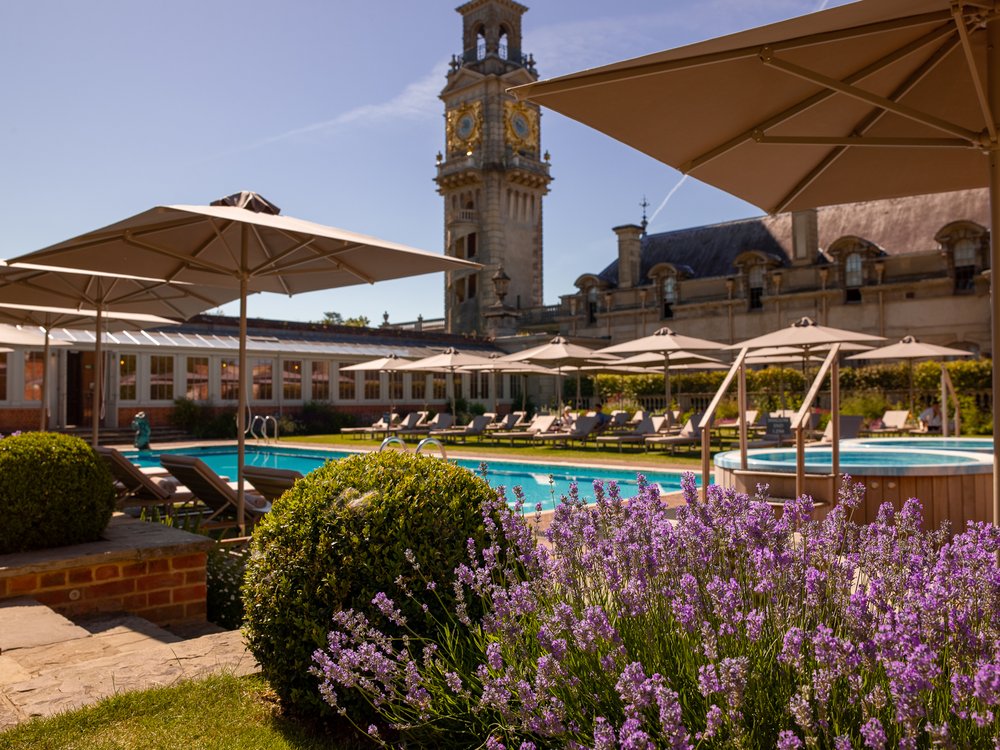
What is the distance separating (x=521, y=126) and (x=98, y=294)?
4051 cm

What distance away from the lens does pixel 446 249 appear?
46344mm

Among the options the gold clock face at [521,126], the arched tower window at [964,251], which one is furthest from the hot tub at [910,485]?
the gold clock face at [521,126]

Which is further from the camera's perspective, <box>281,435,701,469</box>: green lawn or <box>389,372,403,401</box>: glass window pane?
<box>389,372,403,401</box>: glass window pane

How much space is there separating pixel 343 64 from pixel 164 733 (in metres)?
13.4

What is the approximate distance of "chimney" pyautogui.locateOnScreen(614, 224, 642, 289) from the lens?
122 ft

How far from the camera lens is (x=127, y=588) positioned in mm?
4586

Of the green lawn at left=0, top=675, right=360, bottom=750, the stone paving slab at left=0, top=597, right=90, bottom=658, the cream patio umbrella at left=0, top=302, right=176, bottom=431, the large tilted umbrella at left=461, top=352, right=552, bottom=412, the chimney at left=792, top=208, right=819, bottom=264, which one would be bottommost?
the green lawn at left=0, top=675, right=360, bottom=750

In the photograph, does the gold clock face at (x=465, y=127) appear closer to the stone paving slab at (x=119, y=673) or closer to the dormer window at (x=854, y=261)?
the dormer window at (x=854, y=261)

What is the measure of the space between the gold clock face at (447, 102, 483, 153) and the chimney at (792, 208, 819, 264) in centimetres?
2027

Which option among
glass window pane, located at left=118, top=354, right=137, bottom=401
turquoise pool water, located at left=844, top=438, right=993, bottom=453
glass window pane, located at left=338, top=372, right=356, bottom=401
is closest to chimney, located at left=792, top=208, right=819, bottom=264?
glass window pane, located at left=338, top=372, right=356, bottom=401

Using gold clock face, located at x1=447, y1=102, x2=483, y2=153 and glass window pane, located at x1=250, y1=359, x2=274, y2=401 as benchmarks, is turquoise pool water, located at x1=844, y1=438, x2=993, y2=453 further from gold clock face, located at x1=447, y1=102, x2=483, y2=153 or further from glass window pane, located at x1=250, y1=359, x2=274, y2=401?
gold clock face, located at x1=447, y1=102, x2=483, y2=153

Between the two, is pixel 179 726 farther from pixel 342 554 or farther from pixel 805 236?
pixel 805 236

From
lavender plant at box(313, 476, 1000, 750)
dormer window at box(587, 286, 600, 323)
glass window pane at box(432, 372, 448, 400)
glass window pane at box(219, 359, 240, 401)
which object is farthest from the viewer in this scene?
dormer window at box(587, 286, 600, 323)

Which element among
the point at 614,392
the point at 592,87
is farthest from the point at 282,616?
the point at 614,392
